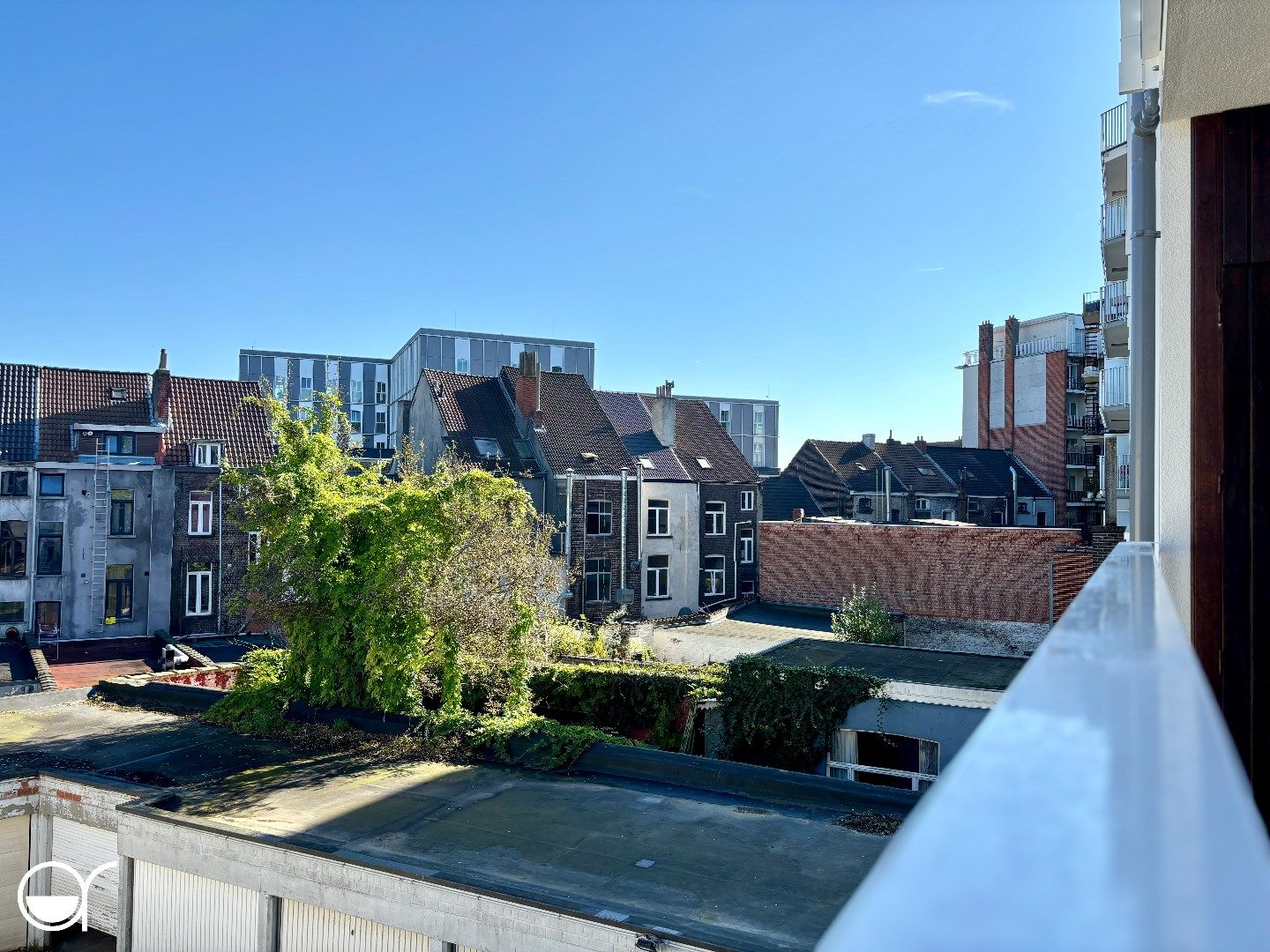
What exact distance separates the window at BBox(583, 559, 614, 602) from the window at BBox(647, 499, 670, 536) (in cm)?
270

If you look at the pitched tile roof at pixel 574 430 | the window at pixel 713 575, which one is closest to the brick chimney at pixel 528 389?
the pitched tile roof at pixel 574 430

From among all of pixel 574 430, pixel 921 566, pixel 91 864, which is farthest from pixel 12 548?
pixel 921 566

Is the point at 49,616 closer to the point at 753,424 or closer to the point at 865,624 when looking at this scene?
the point at 865,624

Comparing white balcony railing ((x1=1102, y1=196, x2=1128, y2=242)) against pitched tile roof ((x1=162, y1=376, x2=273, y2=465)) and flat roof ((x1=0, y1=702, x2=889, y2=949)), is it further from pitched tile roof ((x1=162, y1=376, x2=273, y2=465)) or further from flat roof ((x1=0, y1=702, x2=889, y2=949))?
pitched tile roof ((x1=162, y1=376, x2=273, y2=465))

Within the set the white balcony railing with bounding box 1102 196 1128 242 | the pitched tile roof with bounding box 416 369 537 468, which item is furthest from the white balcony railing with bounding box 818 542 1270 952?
the pitched tile roof with bounding box 416 369 537 468

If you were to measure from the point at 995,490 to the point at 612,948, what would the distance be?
43.7m

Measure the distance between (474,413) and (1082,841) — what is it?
112 ft

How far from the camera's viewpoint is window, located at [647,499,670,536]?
35156 millimetres

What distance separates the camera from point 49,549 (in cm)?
3092

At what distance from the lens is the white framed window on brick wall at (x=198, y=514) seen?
32594mm

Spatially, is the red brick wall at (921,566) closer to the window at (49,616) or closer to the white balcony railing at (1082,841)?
the window at (49,616)

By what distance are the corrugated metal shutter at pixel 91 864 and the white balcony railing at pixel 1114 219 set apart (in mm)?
24263

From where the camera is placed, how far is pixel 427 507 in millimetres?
16406

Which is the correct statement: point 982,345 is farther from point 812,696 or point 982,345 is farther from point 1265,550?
point 1265,550
